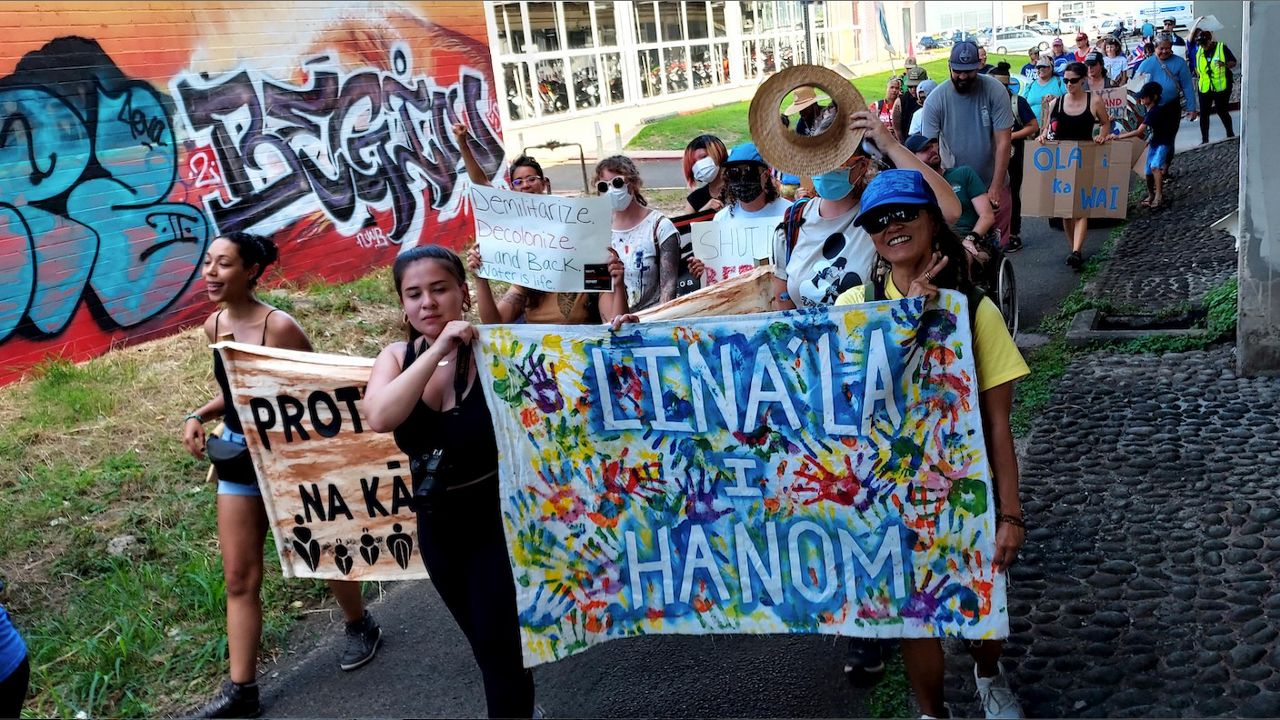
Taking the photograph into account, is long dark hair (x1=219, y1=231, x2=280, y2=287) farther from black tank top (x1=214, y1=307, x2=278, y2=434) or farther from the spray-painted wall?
the spray-painted wall

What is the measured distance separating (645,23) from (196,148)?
21.0 meters

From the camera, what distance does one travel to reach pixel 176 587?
5.12 meters

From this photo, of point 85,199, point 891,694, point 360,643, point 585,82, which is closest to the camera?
point 891,694

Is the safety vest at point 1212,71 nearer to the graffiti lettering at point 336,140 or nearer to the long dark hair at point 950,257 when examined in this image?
the graffiti lettering at point 336,140

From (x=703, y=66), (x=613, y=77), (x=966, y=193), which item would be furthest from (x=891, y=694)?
(x=703, y=66)

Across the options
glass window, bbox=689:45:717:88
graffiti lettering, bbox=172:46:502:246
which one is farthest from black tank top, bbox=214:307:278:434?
glass window, bbox=689:45:717:88

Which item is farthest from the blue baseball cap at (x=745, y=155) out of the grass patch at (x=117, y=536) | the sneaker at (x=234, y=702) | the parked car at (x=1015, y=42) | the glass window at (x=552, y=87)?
the parked car at (x=1015, y=42)

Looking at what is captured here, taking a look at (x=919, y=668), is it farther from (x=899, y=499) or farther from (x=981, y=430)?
(x=981, y=430)

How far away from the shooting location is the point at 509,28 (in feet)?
79.5

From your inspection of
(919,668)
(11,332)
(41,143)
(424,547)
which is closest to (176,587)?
(424,547)

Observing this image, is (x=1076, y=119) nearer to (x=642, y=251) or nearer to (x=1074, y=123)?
(x=1074, y=123)

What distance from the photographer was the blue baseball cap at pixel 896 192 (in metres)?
2.90

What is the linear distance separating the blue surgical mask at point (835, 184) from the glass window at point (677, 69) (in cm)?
2761

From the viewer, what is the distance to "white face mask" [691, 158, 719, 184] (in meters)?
5.97
